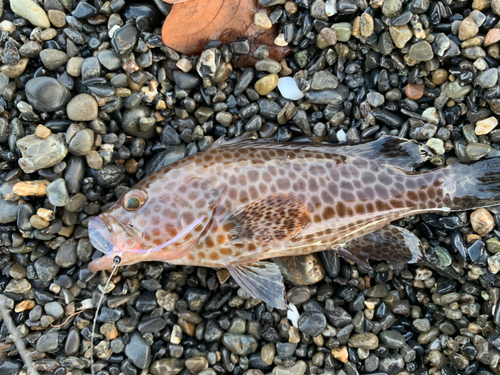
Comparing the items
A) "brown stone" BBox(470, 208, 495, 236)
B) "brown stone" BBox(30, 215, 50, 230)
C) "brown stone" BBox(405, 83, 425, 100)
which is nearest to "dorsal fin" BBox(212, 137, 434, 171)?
"brown stone" BBox(405, 83, 425, 100)

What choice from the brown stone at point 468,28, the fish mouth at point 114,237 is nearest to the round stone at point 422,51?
the brown stone at point 468,28

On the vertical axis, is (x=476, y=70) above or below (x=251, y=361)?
above

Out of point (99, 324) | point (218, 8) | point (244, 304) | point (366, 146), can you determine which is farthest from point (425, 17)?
point (99, 324)

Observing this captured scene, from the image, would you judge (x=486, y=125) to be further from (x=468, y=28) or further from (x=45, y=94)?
(x=45, y=94)

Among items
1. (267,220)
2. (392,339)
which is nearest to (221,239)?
(267,220)

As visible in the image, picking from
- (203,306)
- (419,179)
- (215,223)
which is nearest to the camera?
(215,223)

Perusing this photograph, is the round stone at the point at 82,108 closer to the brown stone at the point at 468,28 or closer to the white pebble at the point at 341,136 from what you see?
the white pebble at the point at 341,136

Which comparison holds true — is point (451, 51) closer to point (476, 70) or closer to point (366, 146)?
point (476, 70)
